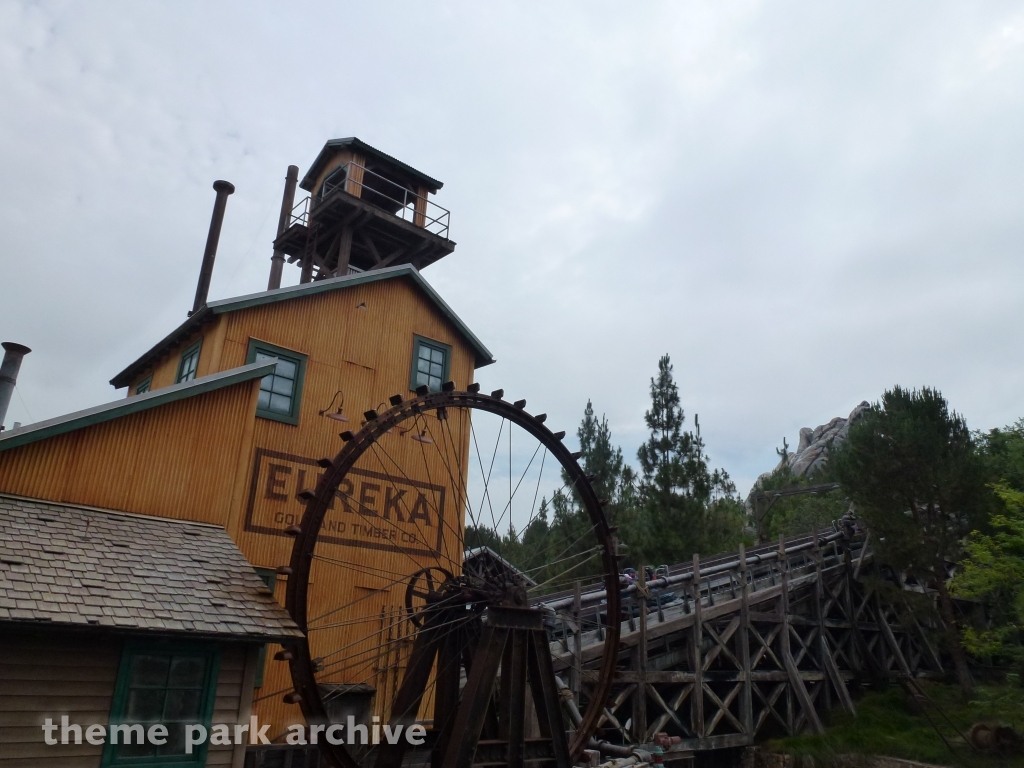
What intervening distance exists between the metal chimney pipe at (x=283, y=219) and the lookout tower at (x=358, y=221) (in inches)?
1.4

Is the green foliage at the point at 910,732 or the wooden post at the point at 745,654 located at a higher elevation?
the wooden post at the point at 745,654

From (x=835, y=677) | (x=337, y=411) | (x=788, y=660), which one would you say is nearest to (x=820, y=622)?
(x=835, y=677)

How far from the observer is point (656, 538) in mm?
24578

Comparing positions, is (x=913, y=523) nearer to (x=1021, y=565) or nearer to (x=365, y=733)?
(x=1021, y=565)

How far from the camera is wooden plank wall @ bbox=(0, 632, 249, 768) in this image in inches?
243

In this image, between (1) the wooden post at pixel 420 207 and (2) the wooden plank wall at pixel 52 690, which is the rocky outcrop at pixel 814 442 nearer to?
(1) the wooden post at pixel 420 207

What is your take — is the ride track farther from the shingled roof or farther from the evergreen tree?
the evergreen tree

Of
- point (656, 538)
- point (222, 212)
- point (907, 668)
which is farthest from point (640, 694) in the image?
point (222, 212)

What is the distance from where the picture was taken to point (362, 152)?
17922mm

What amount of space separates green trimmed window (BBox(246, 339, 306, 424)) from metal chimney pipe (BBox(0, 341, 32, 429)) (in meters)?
4.23

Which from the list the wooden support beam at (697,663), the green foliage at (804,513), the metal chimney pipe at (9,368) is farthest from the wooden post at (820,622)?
the metal chimney pipe at (9,368)

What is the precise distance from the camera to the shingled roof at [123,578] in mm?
6297

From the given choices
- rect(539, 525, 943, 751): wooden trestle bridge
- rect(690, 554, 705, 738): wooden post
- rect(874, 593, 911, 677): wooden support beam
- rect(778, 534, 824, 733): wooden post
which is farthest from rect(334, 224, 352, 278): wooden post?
rect(874, 593, 911, 677): wooden support beam

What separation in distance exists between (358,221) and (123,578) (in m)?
11.1
